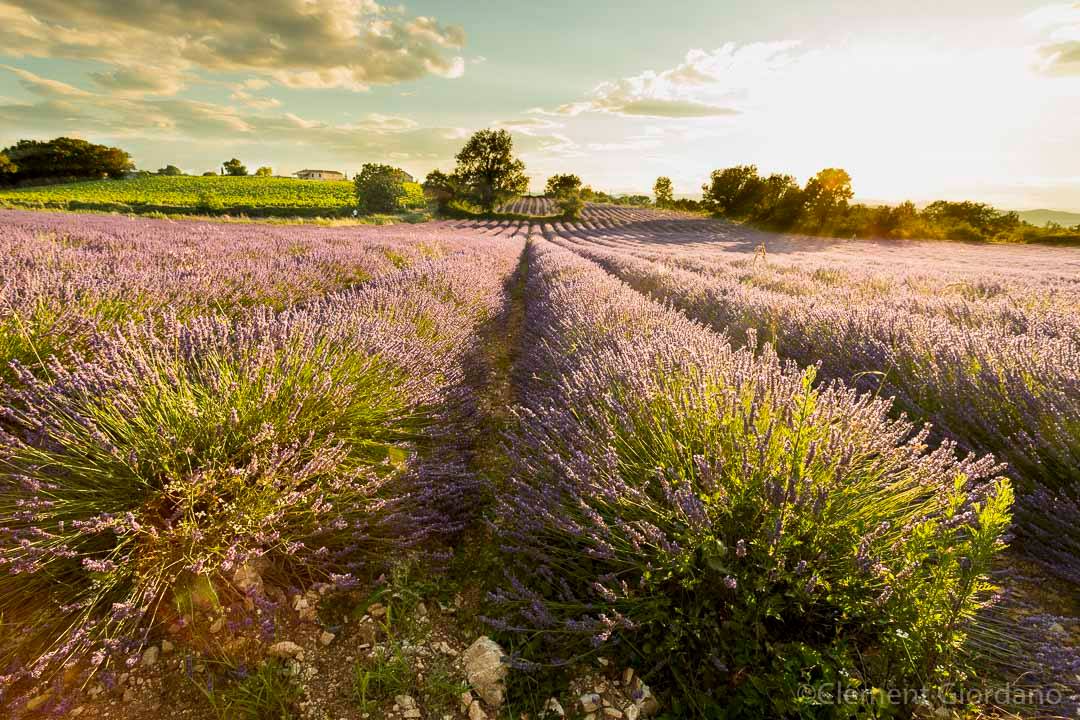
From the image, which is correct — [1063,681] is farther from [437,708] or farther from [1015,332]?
[1015,332]

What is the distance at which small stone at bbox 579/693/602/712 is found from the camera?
1.30m

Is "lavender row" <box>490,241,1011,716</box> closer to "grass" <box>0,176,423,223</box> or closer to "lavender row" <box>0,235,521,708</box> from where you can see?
"lavender row" <box>0,235,521,708</box>

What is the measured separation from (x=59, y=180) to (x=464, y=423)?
2891 inches

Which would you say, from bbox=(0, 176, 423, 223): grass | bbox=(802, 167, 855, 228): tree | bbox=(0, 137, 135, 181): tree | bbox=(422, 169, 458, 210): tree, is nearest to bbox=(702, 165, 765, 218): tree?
bbox=(802, 167, 855, 228): tree

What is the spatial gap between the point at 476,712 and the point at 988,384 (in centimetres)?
297

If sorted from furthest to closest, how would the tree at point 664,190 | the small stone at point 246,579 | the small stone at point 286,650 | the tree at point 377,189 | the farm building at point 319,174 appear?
the farm building at point 319,174 → the tree at point 664,190 → the tree at point 377,189 → the small stone at point 246,579 → the small stone at point 286,650

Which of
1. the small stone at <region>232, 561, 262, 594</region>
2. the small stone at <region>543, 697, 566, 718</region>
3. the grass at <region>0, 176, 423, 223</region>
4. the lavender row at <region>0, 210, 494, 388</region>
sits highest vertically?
the grass at <region>0, 176, 423, 223</region>

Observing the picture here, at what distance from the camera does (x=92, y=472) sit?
4.77 ft

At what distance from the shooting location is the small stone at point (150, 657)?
131 cm

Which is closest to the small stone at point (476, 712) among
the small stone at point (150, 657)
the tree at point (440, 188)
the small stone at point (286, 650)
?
the small stone at point (286, 650)

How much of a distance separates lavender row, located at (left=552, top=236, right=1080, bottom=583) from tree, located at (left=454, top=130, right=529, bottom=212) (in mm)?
47554

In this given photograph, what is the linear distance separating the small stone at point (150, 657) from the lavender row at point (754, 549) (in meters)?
1.09

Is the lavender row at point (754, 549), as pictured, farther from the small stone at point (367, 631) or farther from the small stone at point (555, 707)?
the small stone at point (367, 631)

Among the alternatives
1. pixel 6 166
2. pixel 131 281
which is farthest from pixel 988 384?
pixel 6 166
